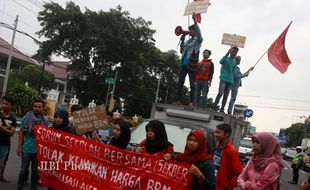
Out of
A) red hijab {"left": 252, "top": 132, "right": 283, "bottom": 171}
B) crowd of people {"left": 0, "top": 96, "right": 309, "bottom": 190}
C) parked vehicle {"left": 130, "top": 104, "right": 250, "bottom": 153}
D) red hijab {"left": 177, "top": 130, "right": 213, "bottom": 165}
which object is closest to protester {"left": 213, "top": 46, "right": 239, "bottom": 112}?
parked vehicle {"left": 130, "top": 104, "right": 250, "bottom": 153}

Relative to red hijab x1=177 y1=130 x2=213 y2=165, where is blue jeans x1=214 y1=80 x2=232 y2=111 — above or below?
above

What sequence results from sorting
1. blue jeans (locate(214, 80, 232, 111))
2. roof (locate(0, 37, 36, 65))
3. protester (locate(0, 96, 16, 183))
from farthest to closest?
1. roof (locate(0, 37, 36, 65))
2. blue jeans (locate(214, 80, 232, 111))
3. protester (locate(0, 96, 16, 183))

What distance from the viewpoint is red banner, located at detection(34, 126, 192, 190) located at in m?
4.71

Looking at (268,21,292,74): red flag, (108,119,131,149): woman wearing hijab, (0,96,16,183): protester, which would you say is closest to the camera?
(108,119,131,149): woman wearing hijab

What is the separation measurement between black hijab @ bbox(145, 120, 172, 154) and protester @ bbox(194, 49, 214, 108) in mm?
5773

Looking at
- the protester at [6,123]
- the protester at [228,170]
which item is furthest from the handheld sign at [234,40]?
the protester at [228,170]

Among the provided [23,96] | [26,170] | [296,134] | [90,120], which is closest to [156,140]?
[90,120]

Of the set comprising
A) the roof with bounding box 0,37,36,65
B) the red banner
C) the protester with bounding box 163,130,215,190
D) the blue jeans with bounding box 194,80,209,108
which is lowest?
the red banner

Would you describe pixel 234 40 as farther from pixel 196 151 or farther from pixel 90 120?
pixel 196 151

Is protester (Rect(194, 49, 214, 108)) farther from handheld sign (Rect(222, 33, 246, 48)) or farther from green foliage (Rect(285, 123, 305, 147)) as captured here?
green foliage (Rect(285, 123, 305, 147))

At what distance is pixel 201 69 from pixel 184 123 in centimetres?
259

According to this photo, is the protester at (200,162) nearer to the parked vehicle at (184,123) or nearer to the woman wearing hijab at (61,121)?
the woman wearing hijab at (61,121)

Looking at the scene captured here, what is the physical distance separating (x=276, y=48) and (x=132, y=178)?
740 centimetres

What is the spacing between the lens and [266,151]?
4.47 metres
